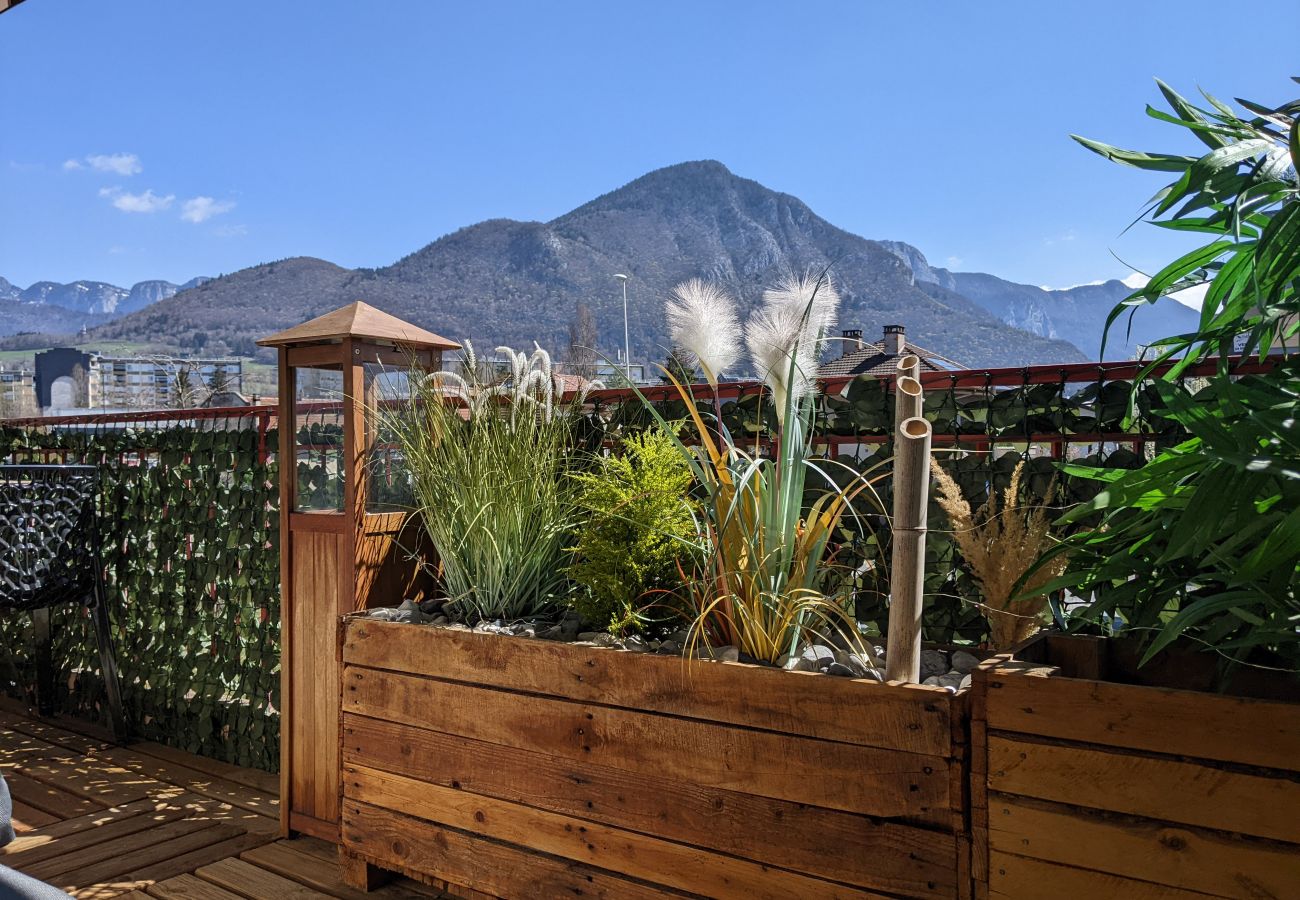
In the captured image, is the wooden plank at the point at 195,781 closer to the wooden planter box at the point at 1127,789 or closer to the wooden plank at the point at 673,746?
the wooden plank at the point at 673,746

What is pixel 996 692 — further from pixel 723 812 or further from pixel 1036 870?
pixel 723 812

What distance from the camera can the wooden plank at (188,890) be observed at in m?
2.33

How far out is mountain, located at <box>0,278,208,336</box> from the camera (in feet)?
485

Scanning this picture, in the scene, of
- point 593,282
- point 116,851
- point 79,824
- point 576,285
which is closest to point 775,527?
point 116,851

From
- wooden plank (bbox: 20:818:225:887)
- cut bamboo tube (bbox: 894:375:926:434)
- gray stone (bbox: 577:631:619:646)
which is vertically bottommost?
wooden plank (bbox: 20:818:225:887)

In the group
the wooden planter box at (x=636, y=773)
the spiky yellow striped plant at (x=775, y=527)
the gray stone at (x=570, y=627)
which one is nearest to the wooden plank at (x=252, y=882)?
the wooden planter box at (x=636, y=773)

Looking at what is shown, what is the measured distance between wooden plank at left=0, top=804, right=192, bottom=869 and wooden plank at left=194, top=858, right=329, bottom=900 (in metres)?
0.36

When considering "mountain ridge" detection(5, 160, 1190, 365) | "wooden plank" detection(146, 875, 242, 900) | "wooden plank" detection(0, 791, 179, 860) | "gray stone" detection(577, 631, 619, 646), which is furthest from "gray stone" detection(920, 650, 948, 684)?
"mountain ridge" detection(5, 160, 1190, 365)

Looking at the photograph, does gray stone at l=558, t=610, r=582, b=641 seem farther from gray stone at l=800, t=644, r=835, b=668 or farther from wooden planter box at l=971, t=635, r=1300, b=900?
wooden planter box at l=971, t=635, r=1300, b=900

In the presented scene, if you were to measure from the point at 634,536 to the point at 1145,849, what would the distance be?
3.61 ft

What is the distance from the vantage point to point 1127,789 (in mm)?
1326

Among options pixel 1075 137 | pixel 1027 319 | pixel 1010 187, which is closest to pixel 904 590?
pixel 1075 137

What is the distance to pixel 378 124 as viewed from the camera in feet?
364

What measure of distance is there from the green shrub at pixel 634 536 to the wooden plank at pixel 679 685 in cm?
13
